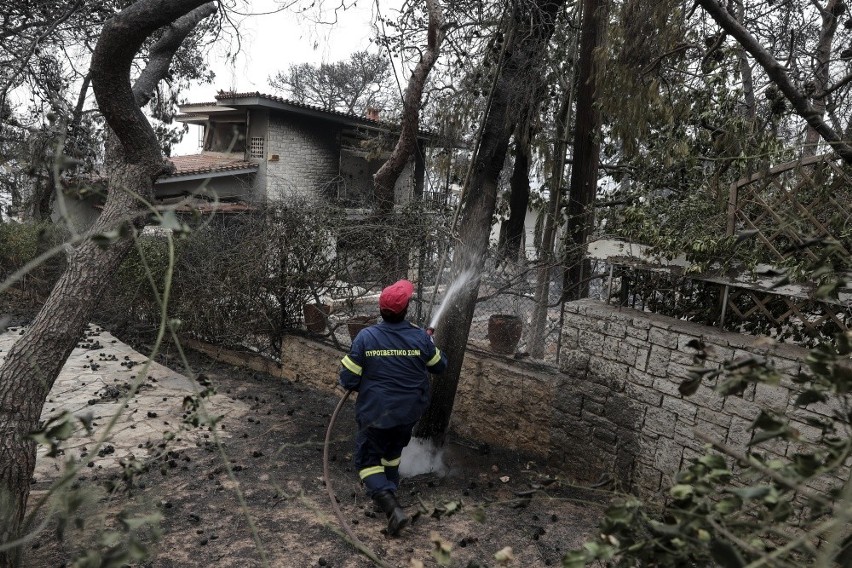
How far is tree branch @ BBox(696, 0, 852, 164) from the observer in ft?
12.9

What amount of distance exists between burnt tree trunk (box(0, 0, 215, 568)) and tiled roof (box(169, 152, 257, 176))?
42.4 ft

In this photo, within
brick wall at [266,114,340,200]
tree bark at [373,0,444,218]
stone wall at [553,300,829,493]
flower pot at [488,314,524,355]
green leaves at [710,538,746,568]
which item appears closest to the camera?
green leaves at [710,538,746,568]

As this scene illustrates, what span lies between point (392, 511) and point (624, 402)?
2153 mm

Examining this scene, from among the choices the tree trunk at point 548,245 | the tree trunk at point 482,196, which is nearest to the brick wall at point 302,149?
the tree trunk at point 548,245

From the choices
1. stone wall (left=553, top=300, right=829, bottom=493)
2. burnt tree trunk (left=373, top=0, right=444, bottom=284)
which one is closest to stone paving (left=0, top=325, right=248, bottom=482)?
burnt tree trunk (left=373, top=0, right=444, bottom=284)

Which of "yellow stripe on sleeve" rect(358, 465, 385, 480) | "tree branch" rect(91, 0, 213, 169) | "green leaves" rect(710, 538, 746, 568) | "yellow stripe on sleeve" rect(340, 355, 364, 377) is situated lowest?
"yellow stripe on sleeve" rect(358, 465, 385, 480)

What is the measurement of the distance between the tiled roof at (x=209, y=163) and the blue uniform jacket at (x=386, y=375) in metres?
14.2

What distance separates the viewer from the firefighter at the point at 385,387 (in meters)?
5.00

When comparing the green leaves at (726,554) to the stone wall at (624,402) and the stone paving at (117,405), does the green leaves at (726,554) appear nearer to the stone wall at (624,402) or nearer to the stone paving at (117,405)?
the stone wall at (624,402)

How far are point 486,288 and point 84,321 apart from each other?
4432mm

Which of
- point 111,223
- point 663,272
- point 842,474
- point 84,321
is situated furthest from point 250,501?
point 842,474

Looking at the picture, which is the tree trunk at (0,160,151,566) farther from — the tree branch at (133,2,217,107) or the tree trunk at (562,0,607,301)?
the tree trunk at (562,0,607,301)

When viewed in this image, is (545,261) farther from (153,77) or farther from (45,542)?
(45,542)

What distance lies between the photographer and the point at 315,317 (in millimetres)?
9000
